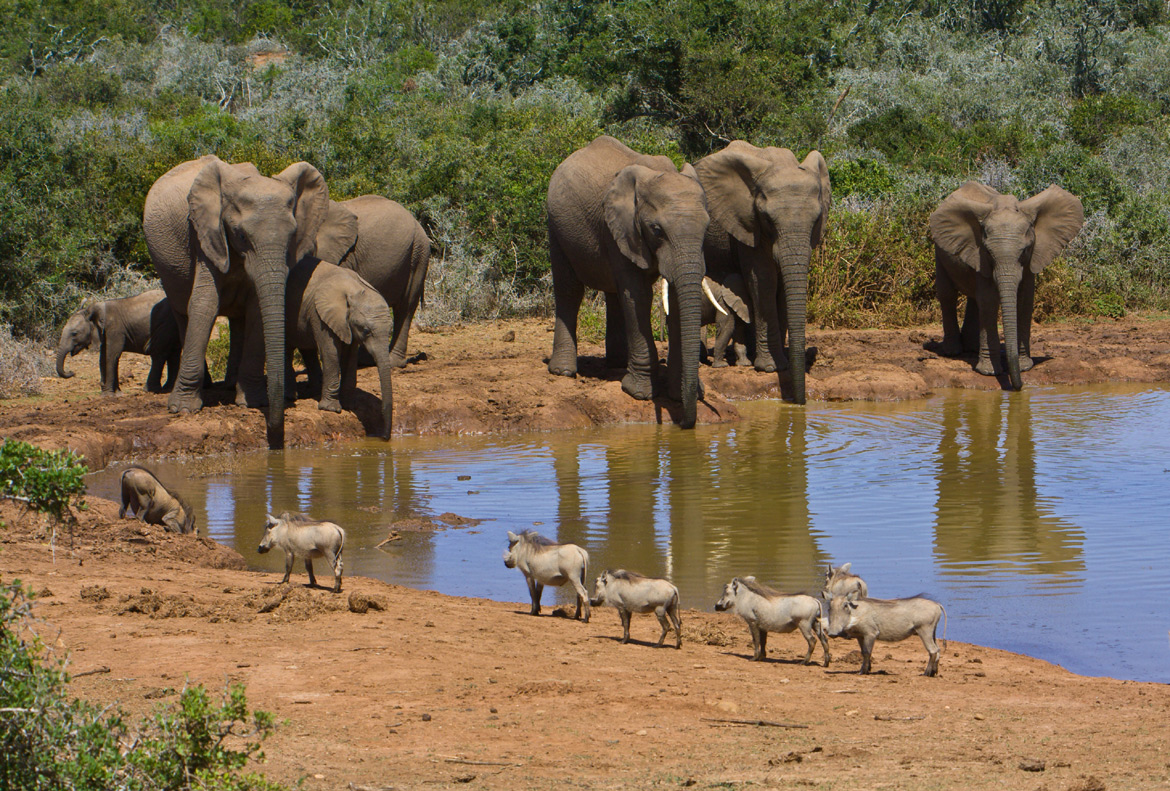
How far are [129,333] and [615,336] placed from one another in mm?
5943

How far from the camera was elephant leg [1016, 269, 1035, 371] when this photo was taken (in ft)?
59.7

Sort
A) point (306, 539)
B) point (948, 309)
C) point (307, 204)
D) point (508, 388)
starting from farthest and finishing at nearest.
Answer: point (948, 309) → point (508, 388) → point (307, 204) → point (306, 539)

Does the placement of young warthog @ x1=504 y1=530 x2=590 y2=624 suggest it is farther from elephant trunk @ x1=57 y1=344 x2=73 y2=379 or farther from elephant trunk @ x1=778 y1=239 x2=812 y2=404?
elephant trunk @ x1=57 y1=344 x2=73 y2=379

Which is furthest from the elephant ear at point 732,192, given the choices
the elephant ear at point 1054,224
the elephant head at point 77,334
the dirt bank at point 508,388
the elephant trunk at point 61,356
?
the elephant trunk at point 61,356

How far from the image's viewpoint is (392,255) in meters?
17.6

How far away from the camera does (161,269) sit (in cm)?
1509

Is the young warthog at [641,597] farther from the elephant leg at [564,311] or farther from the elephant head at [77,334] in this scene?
the elephant head at [77,334]

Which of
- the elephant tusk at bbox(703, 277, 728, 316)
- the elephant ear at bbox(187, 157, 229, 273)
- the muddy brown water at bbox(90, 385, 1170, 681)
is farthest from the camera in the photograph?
the elephant tusk at bbox(703, 277, 728, 316)

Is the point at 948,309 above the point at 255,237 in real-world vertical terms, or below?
below

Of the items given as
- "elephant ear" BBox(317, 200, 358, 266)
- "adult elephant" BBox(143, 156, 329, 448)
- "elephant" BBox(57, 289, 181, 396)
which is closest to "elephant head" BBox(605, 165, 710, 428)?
"elephant ear" BBox(317, 200, 358, 266)

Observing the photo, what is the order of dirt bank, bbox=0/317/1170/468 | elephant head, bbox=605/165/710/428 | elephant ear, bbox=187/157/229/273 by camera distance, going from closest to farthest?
dirt bank, bbox=0/317/1170/468
elephant ear, bbox=187/157/229/273
elephant head, bbox=605/165/710/428

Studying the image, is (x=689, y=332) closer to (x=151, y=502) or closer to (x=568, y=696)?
(x=151, y=502)

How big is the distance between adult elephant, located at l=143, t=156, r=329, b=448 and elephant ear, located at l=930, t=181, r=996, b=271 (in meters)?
8.21

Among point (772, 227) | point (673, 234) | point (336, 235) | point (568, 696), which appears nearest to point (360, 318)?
point (336, 235)
